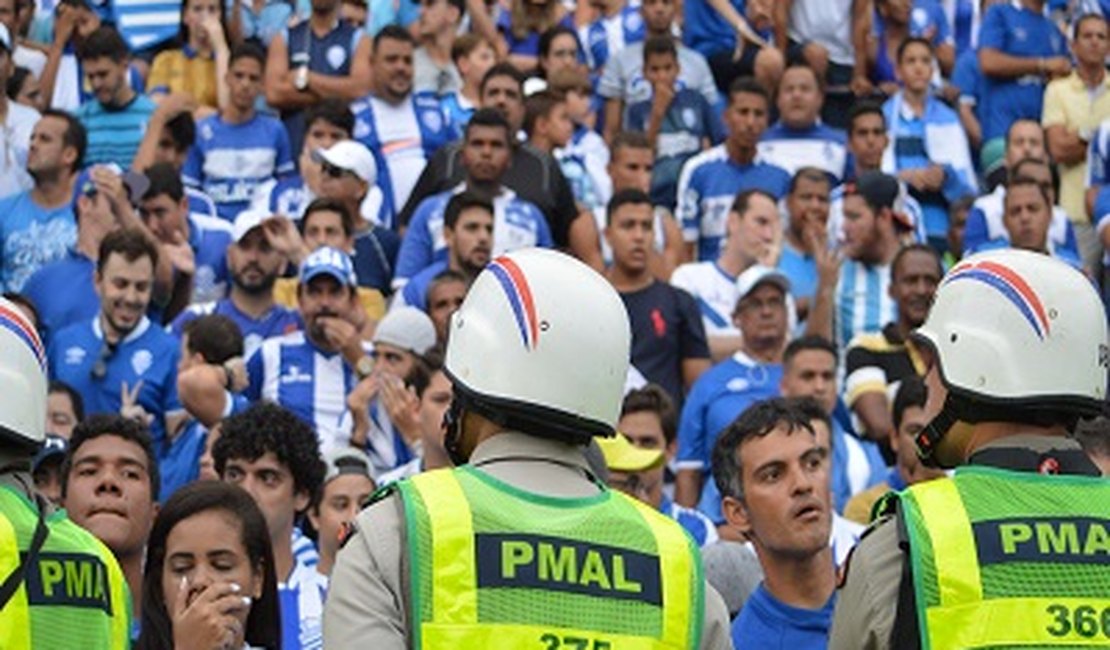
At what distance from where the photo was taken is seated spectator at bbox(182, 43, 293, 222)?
1734 cm

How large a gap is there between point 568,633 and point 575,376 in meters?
0.47

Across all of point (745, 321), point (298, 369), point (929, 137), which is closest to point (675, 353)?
point (745, 321)

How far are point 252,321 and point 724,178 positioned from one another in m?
4.11

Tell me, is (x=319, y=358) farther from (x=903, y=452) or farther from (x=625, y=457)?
(x=625, y=457)

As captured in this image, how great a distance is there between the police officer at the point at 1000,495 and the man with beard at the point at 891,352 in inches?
300

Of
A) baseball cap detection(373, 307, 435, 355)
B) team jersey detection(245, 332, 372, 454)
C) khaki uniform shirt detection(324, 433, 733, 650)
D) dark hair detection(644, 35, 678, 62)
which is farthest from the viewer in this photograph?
dark hair detection(644, 35, 678, 62)

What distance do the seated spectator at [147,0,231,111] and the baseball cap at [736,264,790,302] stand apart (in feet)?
18.2

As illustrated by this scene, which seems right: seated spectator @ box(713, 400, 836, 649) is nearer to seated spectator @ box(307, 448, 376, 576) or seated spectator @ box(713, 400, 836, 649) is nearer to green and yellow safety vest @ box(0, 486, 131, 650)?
seated spectator @ box(307, 448, 376, 576)

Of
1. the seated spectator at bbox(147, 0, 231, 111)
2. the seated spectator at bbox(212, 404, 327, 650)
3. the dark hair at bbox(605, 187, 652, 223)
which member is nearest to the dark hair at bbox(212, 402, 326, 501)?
the seated spectator at bbox(212, 404, 327, 650)

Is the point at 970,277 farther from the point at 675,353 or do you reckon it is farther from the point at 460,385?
the point at 675,353

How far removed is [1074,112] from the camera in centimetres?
1878

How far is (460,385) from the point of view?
5.15 m

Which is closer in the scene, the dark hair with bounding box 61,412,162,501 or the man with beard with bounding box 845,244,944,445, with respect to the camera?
the dark hair with bounding box 61,412,162,501

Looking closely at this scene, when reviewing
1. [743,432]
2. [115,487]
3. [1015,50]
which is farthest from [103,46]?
[743,432]
